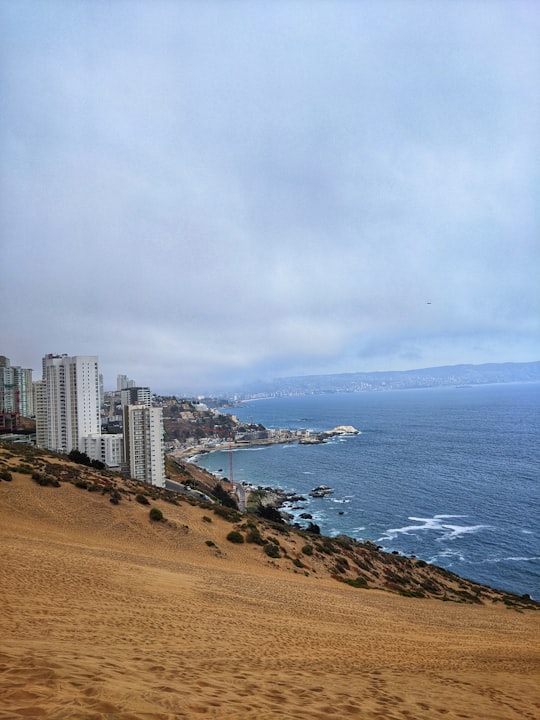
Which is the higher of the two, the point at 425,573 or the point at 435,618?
the point at 435,618

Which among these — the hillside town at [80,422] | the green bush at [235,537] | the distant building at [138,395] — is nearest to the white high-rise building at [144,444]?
the hillside town at [80,422]

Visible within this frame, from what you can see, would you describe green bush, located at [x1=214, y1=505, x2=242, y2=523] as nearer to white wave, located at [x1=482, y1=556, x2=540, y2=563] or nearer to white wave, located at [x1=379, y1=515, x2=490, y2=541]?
white wave, located at [x1=379, y1=515, x2=490, y2=541]

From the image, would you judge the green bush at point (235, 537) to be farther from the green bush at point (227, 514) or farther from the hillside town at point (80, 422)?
the hillside town at point (80, 422)

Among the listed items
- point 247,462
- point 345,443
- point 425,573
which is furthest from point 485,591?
point 345,443

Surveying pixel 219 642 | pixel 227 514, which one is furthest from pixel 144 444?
pixel 219 642

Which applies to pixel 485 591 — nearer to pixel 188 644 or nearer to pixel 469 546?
pixel 469 546

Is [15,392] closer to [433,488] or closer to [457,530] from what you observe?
[433,488]
